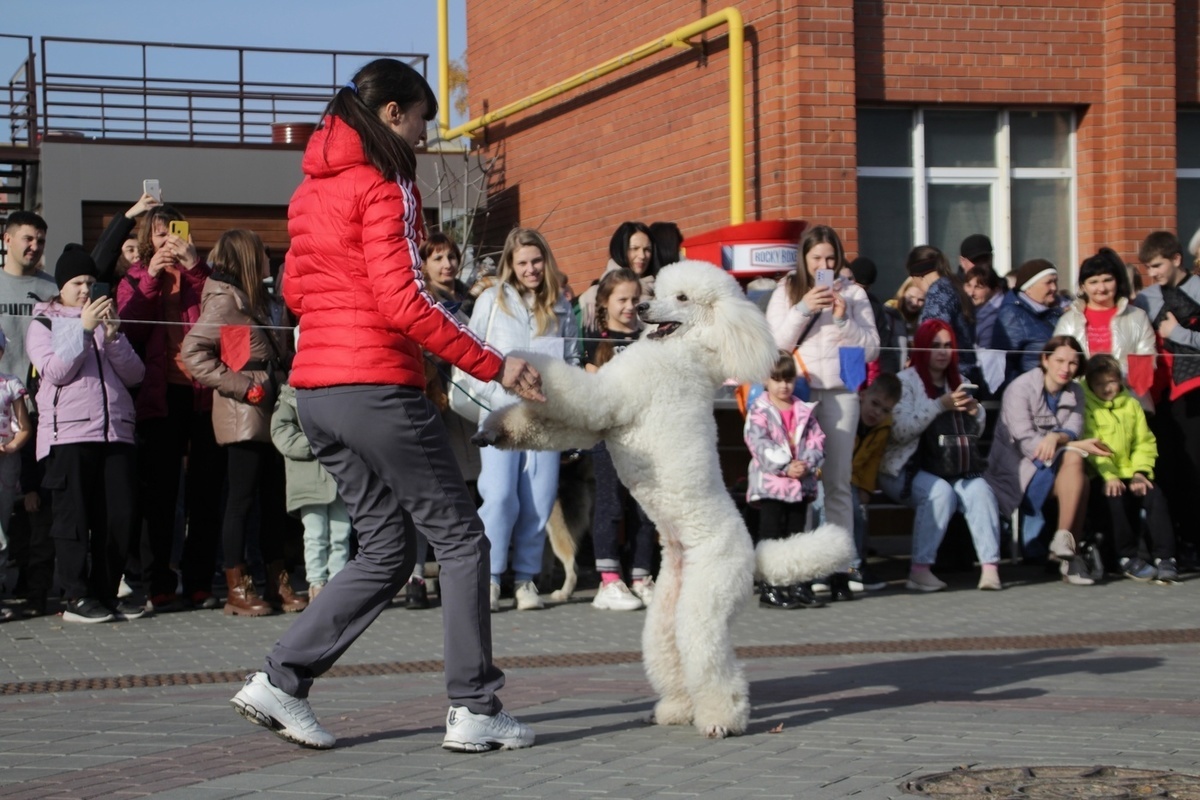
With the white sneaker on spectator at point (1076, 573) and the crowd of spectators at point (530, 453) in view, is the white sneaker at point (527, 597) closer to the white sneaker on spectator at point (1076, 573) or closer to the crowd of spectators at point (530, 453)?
the crowd of spectators at point (530, 453)

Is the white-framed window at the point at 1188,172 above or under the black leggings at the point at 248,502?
above

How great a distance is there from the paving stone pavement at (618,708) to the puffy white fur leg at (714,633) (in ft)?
0.36

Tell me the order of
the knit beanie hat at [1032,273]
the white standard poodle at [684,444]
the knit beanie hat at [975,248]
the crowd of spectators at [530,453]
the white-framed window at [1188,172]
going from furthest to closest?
the white-framed window at [1188,172] < the knit beanie hat at [975,248] < the knit beanie hat at [1032,273] < the crowd of spectators at [530,453] < the white standard poodle at [684,444]

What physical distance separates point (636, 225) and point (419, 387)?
565cm

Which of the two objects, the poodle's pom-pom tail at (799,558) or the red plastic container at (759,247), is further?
the red plastic container at (759,247)

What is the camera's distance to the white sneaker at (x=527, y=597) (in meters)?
9.95

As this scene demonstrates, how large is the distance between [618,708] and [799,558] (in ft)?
3.40

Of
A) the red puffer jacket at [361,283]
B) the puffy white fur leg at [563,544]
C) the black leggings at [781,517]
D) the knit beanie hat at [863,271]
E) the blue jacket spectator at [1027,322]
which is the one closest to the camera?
the red puffer jacket at [361,283]

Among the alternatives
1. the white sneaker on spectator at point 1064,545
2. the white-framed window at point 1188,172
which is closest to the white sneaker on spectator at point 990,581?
the white sneaker on spectator at point 1064,545

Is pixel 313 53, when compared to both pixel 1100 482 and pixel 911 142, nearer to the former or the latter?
pixel 911 142

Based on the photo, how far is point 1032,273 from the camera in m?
12.4

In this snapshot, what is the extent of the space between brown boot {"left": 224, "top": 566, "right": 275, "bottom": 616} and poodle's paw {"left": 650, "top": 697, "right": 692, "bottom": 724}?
4196 millimetres

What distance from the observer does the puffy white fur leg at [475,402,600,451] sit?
5.72 m

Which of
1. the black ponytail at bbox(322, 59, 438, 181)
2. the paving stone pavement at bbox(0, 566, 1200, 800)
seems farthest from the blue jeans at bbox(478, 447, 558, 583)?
the black ponytail at bbox(322, 59, 438, 181)
